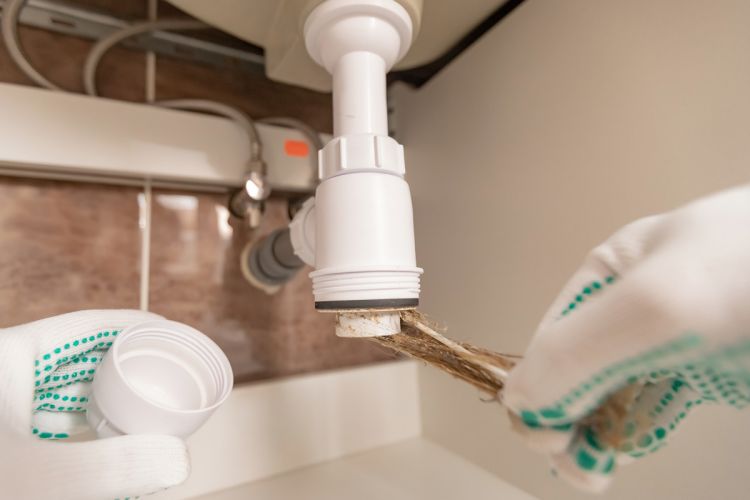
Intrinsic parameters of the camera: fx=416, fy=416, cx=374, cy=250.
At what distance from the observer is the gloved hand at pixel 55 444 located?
0.26 meters

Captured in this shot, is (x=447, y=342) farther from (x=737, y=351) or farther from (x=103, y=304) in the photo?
(x=103, y=304)

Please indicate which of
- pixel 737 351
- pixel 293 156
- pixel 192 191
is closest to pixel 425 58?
pixel 293 156

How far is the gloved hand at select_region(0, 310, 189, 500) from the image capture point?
0.26 m

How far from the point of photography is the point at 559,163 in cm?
48

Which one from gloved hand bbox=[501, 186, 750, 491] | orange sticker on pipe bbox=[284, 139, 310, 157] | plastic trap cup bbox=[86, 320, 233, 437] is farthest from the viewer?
orange sticker on pipe bbox=[284, 139, 310, 157]

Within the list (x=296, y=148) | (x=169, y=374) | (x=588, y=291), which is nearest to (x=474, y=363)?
(x=588, y=291)

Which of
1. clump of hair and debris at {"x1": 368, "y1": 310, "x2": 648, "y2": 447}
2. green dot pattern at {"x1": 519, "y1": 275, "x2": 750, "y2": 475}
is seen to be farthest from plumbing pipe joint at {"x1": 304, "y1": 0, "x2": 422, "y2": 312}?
green dot pattern at {"x1": 519, "y1": 275, "x2": 750, "y2": 475}

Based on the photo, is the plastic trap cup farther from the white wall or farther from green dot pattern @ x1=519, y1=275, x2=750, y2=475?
the white wall

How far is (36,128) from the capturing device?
0.47 metres

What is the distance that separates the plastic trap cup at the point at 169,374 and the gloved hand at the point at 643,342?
0.75ft

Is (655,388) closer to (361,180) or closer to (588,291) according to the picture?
(588,291)

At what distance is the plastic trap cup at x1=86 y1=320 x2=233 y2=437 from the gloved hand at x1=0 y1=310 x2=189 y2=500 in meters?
0.02

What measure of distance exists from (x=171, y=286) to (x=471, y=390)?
46 centimetres

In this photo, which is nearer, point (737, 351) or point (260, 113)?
point (737, 351)
